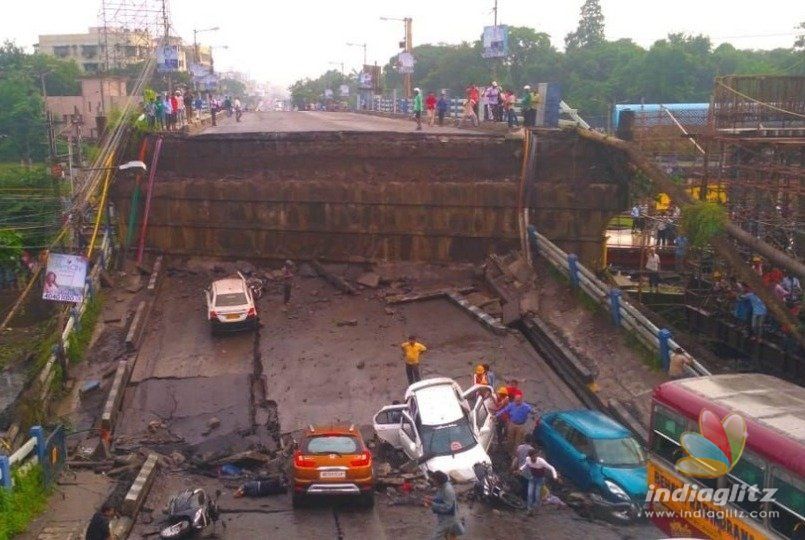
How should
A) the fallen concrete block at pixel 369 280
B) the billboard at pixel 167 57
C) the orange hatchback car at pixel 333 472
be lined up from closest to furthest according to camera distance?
the orange hatchback car at pixel 333 472 → the fallen concrete block at pixel 369 280 → the billboard at pixel 167 57

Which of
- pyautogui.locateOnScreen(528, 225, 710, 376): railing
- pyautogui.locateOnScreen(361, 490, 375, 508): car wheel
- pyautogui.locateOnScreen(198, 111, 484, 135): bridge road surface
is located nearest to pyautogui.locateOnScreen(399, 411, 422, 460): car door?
pyautogui.locateOnScreen(361, 490, 375, 508): car wheel

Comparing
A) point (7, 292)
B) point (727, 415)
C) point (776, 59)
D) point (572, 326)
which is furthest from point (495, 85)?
point (776, 59)

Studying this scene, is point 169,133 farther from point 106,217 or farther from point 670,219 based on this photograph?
point 670,219

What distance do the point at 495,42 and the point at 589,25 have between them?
259ft

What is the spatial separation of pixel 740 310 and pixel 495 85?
14.9m

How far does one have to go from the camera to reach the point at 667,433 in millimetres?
10992

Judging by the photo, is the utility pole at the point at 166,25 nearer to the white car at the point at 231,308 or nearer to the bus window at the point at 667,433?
the white car at the point at 231,308


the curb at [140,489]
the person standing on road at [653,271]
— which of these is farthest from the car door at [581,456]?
the person standing on road at [653,271]

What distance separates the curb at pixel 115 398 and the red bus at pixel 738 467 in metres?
11.6

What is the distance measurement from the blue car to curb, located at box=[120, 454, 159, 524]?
7190mm

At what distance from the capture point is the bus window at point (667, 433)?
10695 millimetres

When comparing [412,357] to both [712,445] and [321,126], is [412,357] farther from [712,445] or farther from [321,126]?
[321,126]

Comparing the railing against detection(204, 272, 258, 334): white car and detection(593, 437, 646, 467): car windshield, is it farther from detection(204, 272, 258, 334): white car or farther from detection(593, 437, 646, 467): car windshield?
detection(204, 272, 258, 334): white car

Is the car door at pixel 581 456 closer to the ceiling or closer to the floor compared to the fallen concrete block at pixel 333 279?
closer to the floor
